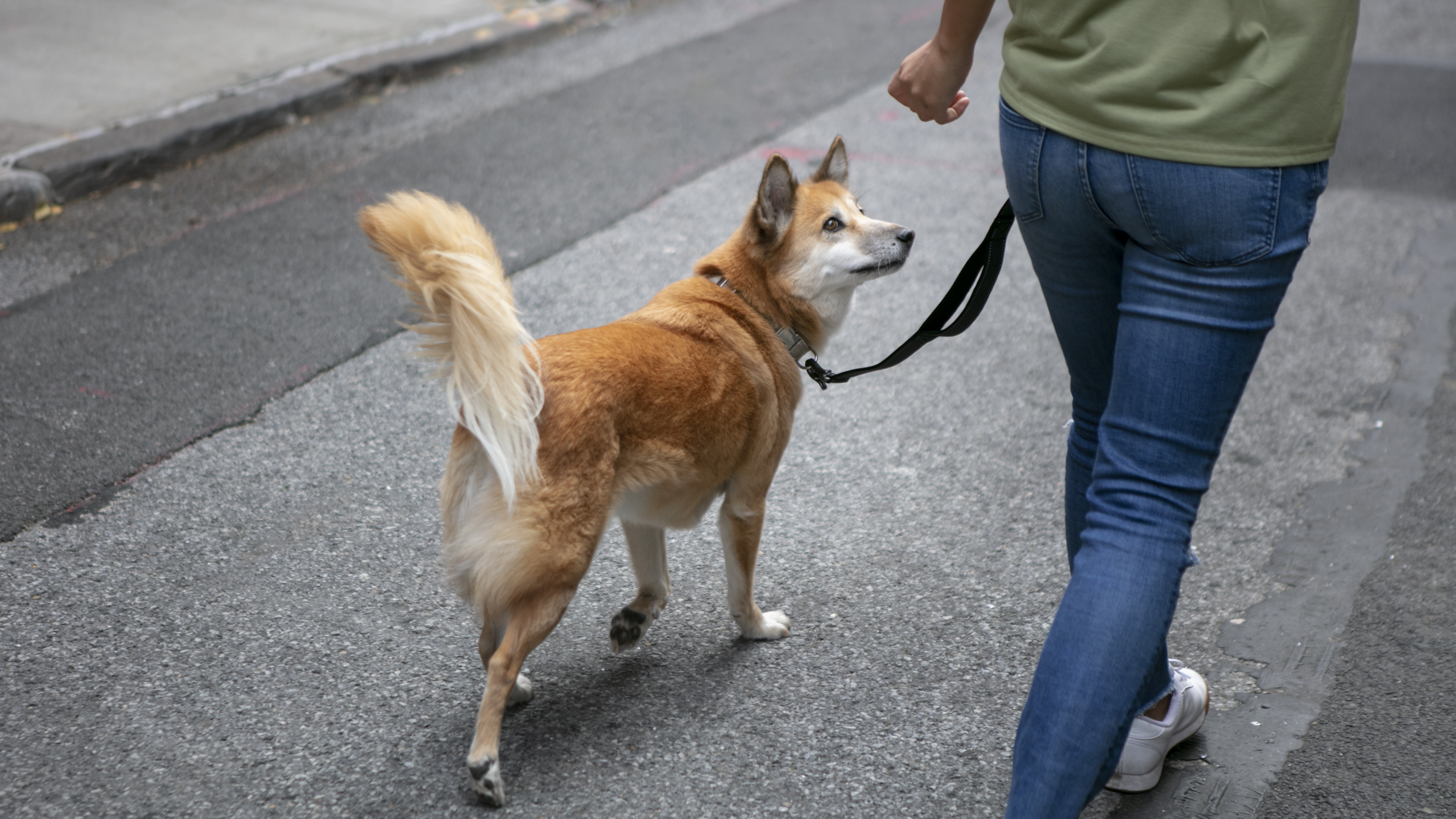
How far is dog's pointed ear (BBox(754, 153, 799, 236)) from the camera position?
2953mm

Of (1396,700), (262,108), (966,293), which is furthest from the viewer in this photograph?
(262,108)

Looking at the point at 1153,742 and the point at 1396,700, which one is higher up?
the point at 1153,742

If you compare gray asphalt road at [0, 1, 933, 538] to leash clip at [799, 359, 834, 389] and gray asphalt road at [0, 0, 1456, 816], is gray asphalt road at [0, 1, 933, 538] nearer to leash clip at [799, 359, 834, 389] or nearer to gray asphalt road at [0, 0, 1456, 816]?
gray asphalt road at [0, 0, 1456, 816]

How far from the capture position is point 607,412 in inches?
92.4

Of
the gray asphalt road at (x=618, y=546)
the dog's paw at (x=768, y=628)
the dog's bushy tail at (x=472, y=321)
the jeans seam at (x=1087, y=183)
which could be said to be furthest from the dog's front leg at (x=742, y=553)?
the jeans seam at (x=1087, y=183)

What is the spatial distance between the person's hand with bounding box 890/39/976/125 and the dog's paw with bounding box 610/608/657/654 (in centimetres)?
142

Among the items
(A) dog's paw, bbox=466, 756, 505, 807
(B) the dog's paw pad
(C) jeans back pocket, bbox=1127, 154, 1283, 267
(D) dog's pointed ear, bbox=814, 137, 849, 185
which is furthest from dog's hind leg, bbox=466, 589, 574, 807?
(D) dog's pointed ear, bbox=814, 137, 849, 185

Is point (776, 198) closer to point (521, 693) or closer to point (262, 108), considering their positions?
point (521, 693)

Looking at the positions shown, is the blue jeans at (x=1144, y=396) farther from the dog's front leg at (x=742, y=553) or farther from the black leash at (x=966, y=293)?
the dog's front leg at (x=742, y=553)

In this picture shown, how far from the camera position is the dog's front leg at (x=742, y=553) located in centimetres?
281

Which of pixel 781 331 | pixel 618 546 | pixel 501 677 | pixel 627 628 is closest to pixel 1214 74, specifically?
pixel 781 331

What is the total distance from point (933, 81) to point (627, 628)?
1534 mm

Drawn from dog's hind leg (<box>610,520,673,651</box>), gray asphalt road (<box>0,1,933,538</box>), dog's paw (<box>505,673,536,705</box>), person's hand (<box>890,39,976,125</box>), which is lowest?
dog's paw (<box>505,673,536,705</box>)

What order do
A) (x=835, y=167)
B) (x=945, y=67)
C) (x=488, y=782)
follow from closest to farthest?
(x=945, y=67), (x=488, y=782), (x=835, y=167)
